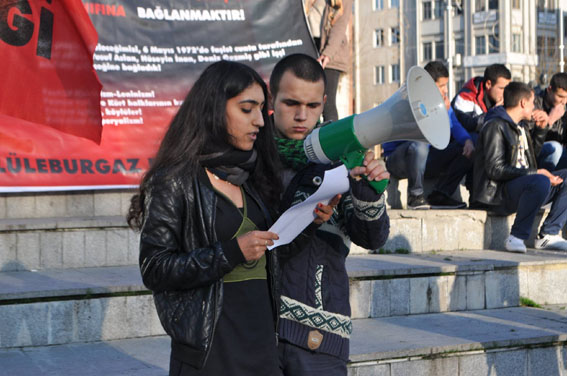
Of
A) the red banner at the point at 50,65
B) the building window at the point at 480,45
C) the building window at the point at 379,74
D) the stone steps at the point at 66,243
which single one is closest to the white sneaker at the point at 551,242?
the stone steps at the point at 66,243

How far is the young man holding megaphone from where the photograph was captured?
3.02 metres

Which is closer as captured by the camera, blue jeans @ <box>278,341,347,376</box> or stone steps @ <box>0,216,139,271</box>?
blue jeans @ <box>278,341,347,376</box>

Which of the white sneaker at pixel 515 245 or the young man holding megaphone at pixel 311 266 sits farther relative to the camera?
the white sneaker at pixel 515 245

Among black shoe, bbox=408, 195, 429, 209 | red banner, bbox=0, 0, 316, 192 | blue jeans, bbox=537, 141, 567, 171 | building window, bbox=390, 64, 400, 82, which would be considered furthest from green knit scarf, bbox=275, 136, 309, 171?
building window, bbox=390, 64, 400, 82

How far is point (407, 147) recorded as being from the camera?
8.49m

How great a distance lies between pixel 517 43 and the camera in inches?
2419

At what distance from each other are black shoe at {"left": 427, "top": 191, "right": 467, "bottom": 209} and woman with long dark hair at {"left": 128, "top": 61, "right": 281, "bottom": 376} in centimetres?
636

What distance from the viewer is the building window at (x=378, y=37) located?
226ft

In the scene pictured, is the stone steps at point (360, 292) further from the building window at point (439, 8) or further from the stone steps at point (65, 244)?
the building window at point (439, 8)

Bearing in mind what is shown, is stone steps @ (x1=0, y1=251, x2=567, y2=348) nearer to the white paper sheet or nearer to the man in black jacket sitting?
the man in black jacket sitting

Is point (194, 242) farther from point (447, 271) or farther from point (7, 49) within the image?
point (7, 49)

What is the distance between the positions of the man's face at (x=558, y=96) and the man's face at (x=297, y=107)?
22.0ft

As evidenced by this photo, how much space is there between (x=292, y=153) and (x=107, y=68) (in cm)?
484

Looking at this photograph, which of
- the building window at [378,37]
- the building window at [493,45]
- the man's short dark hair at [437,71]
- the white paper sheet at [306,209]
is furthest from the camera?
the building window at [378,37]
